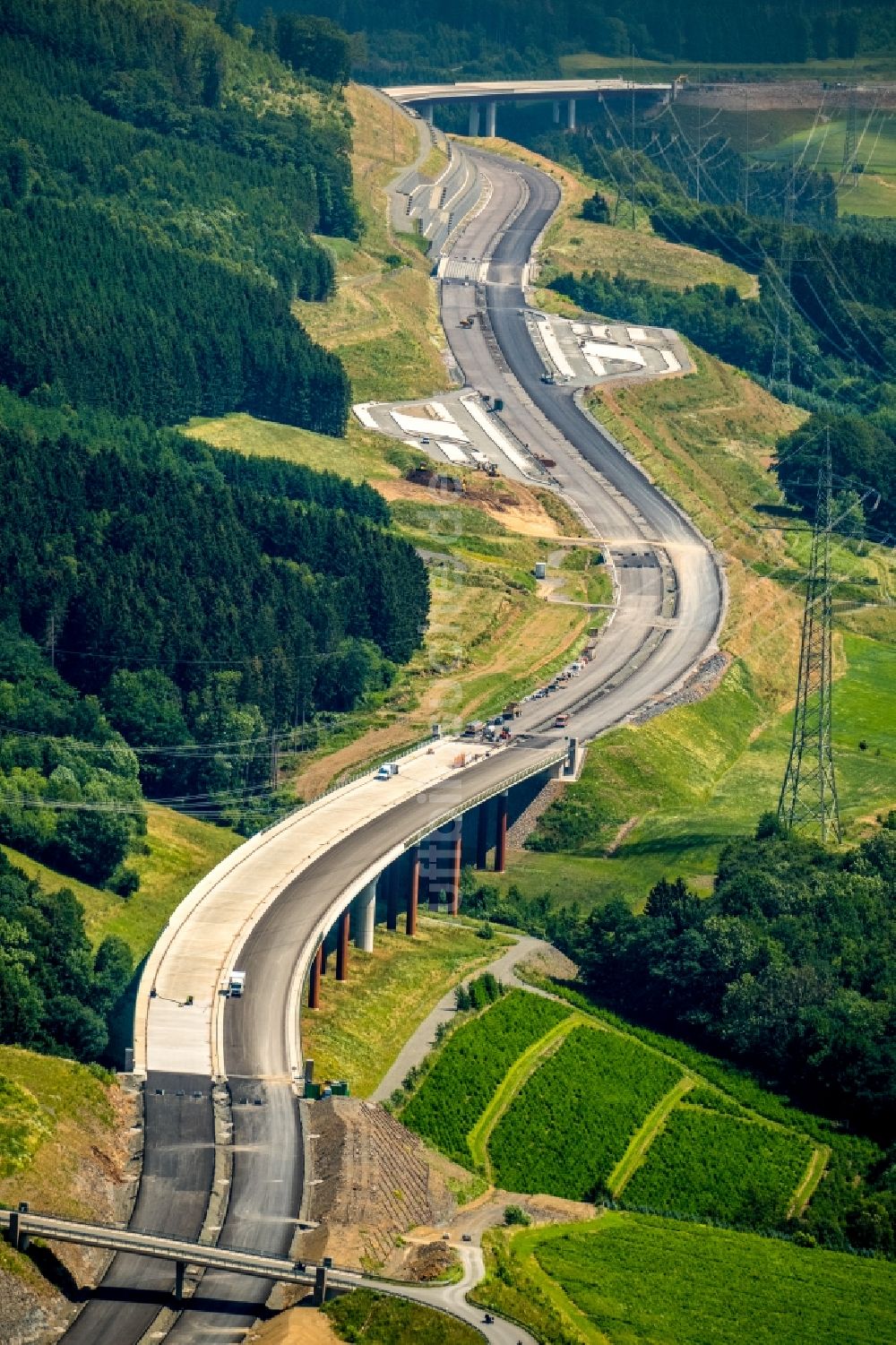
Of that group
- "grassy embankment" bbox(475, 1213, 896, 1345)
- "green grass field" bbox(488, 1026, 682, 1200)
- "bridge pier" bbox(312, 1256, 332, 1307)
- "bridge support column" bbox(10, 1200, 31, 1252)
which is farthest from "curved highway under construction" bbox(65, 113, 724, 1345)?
"green grass field" bbox(488, 1026, 682, 1200)

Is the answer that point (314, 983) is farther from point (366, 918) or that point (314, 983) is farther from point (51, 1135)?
point (51, 1135)

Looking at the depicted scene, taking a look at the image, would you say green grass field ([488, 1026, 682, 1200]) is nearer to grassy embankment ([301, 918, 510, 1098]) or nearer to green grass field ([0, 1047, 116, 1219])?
grassy embankment ([301, 918, 510, 1098])

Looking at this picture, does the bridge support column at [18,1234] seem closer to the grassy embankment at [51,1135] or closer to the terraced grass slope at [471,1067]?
the grassy embankment at [51,1135]

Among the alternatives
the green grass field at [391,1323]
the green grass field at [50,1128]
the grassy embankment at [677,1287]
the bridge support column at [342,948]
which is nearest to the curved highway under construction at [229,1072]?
the bridge support column at [342,948]

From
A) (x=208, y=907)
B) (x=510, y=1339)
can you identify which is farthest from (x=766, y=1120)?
(x=510, y=1339)

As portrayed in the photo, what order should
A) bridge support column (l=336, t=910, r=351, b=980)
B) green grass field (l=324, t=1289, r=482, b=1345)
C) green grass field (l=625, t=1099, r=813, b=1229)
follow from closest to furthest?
green grass field (l=324, t=1289, r=482, b=1345), green grass field (l=625, t=1099, r=813, b=1229), bridge support column (l=336, t=910, r=351, b=980)

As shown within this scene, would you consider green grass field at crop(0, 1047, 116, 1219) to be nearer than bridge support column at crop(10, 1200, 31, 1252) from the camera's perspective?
No
